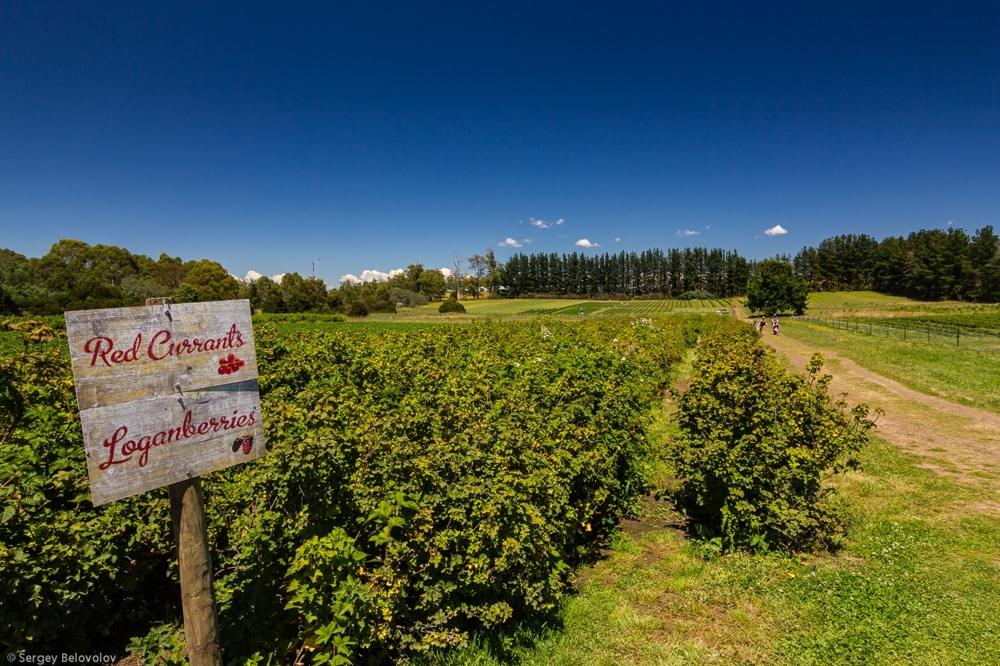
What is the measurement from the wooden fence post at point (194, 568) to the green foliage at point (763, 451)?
441 cm

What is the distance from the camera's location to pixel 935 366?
17531 mm

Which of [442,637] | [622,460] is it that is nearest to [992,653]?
[622,460]

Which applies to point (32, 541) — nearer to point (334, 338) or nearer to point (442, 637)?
point (442, 637)

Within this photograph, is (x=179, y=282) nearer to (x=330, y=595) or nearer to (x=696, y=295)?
(x=330, y=595)

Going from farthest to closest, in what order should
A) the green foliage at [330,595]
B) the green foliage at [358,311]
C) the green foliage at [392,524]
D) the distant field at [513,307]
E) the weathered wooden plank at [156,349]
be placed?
the distant field at [513,307] < the green foliage at [358,311] < the green foliage at [392,524] < the green foliage at [330,595] < the weathered wooden plank at [156,349]

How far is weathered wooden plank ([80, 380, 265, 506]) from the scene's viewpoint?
1.92 meters

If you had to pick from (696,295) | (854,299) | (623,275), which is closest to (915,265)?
(854,299)

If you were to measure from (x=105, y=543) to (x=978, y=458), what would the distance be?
1213cm

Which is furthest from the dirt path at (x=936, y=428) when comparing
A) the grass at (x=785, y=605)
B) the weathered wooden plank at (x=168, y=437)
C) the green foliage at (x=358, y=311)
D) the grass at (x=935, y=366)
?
the green foliage at (x=358, y=311)

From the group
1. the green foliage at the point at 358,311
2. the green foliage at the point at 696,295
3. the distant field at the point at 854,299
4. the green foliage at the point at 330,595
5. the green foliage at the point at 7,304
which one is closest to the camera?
the green foliage at the point at 330,595

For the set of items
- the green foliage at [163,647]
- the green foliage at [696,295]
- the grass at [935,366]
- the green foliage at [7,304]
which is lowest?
the grass at [935,366]

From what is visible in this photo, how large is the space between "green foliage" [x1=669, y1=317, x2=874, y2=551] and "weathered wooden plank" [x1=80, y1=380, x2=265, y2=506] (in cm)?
434

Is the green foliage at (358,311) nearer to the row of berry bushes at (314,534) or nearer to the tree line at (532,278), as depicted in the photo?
the tree line at (532,278)

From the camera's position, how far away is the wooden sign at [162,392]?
191 centimetres
